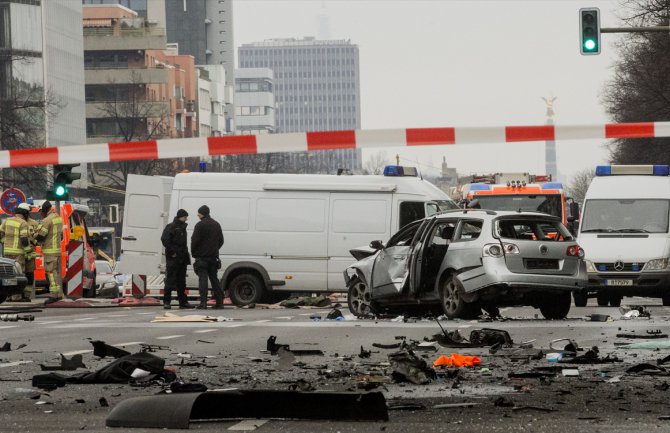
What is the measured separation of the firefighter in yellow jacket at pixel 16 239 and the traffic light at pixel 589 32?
11.1m

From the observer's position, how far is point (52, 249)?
102 ft

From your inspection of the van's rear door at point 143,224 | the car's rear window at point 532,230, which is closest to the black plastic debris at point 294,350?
the car's rear window at point 532,230

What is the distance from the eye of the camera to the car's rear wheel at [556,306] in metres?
21.3

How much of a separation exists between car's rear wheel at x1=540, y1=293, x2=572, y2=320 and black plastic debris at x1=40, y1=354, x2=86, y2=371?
9.44m

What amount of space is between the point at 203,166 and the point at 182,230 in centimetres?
614

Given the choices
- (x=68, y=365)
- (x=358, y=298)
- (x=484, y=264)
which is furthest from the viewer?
(x=358, y=298)

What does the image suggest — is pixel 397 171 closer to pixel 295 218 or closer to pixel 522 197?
pixel 295 218

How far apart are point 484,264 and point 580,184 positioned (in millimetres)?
159877

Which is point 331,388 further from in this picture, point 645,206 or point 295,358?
point 645,206

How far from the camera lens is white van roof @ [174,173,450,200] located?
1136 inches

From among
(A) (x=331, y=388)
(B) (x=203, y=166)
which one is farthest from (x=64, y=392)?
(B) (x=203, y=166)

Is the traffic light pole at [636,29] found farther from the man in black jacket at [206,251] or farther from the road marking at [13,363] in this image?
the road marking at [13,363]

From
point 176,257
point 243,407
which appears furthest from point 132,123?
point 243,407

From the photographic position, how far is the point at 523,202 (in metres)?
35.3
